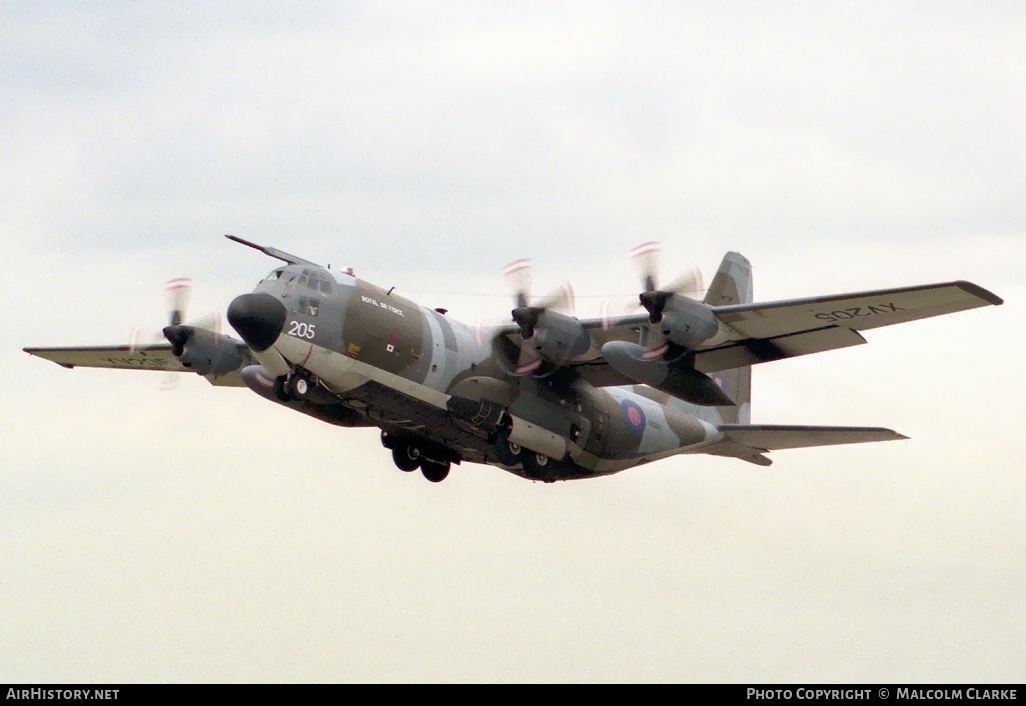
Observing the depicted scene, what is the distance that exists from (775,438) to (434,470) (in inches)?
334

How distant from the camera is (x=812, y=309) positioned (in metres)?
26.9

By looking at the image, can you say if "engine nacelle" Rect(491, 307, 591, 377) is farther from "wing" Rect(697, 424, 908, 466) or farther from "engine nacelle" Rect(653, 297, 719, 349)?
"wing" Rect(697, 424, 908, 466)

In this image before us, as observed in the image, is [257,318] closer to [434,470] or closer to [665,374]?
[434,470]

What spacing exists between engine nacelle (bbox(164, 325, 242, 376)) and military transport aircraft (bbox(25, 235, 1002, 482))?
0.11 ft

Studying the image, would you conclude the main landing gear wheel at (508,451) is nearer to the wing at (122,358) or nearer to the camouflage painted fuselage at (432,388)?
the camouflage painted fuselage at (432,388)

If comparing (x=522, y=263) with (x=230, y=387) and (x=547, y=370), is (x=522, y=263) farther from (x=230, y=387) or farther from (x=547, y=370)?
(x=230, y=387)

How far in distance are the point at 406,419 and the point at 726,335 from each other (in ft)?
23.9

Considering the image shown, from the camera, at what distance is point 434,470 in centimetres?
3188

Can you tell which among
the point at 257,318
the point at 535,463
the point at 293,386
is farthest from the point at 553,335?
the point at 257,318

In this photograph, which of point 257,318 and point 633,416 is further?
point 633,416

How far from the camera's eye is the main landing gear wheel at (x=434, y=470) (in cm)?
3178

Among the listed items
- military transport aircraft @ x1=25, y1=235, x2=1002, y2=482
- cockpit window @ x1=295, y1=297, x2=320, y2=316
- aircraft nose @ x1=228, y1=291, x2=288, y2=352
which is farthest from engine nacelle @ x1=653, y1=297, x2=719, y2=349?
aircraft nose @ x1=228, y1=291, x2=288, y2=352
